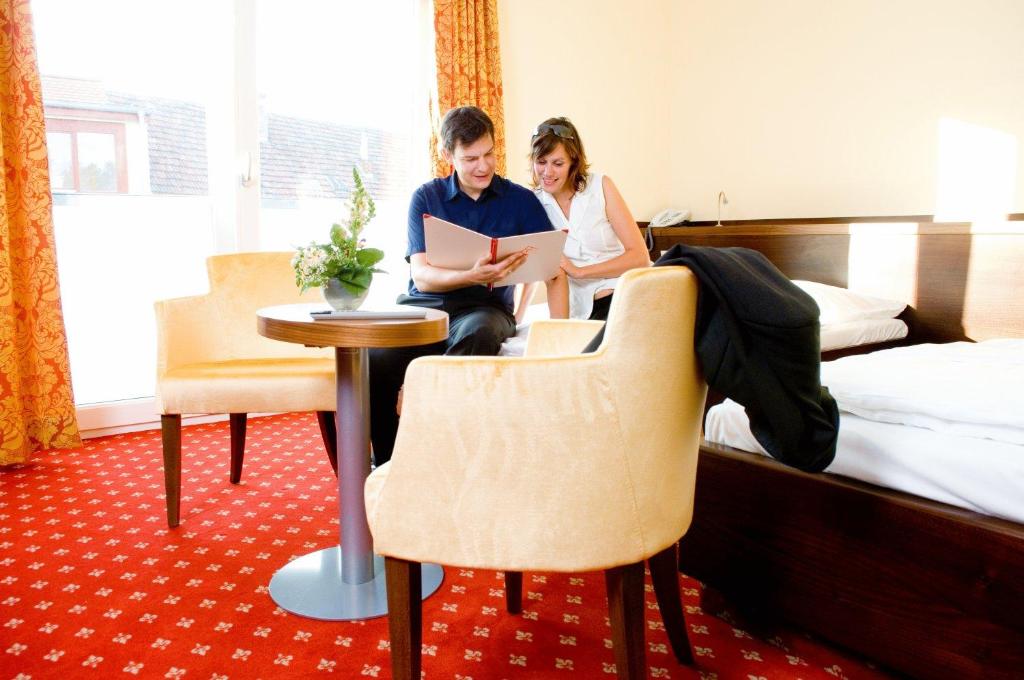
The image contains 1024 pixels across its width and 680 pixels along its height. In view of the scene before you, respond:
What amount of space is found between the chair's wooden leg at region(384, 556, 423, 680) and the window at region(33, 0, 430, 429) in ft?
8.27

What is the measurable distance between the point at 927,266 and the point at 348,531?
2.49 meters

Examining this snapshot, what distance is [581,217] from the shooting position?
2.80 meters

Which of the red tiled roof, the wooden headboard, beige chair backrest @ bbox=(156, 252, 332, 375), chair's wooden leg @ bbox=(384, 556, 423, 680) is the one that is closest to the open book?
beige chair backrest @ bbox=(156, 252, 332, 375)

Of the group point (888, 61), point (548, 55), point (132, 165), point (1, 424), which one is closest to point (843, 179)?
point (888, 61)

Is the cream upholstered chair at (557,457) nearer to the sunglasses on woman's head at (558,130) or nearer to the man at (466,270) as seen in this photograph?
the man at (466,270)

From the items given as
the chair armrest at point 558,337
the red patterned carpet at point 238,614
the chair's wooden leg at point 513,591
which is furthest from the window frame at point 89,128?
the chair's wooden leg at point 513,591

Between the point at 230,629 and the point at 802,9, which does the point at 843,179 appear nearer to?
the point at 802,9

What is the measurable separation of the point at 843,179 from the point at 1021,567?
2944 mm

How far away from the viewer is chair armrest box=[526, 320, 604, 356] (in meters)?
1.84

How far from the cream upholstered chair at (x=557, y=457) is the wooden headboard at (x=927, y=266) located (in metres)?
2.15

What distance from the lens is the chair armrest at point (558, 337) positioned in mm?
1838

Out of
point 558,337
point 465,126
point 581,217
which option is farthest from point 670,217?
point 558,337

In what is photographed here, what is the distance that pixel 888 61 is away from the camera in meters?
3.54

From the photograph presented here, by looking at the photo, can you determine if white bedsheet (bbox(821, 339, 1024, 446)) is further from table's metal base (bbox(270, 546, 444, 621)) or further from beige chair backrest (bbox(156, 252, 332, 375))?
beige chair backrest (bbox(156, 252, 332, 375))
